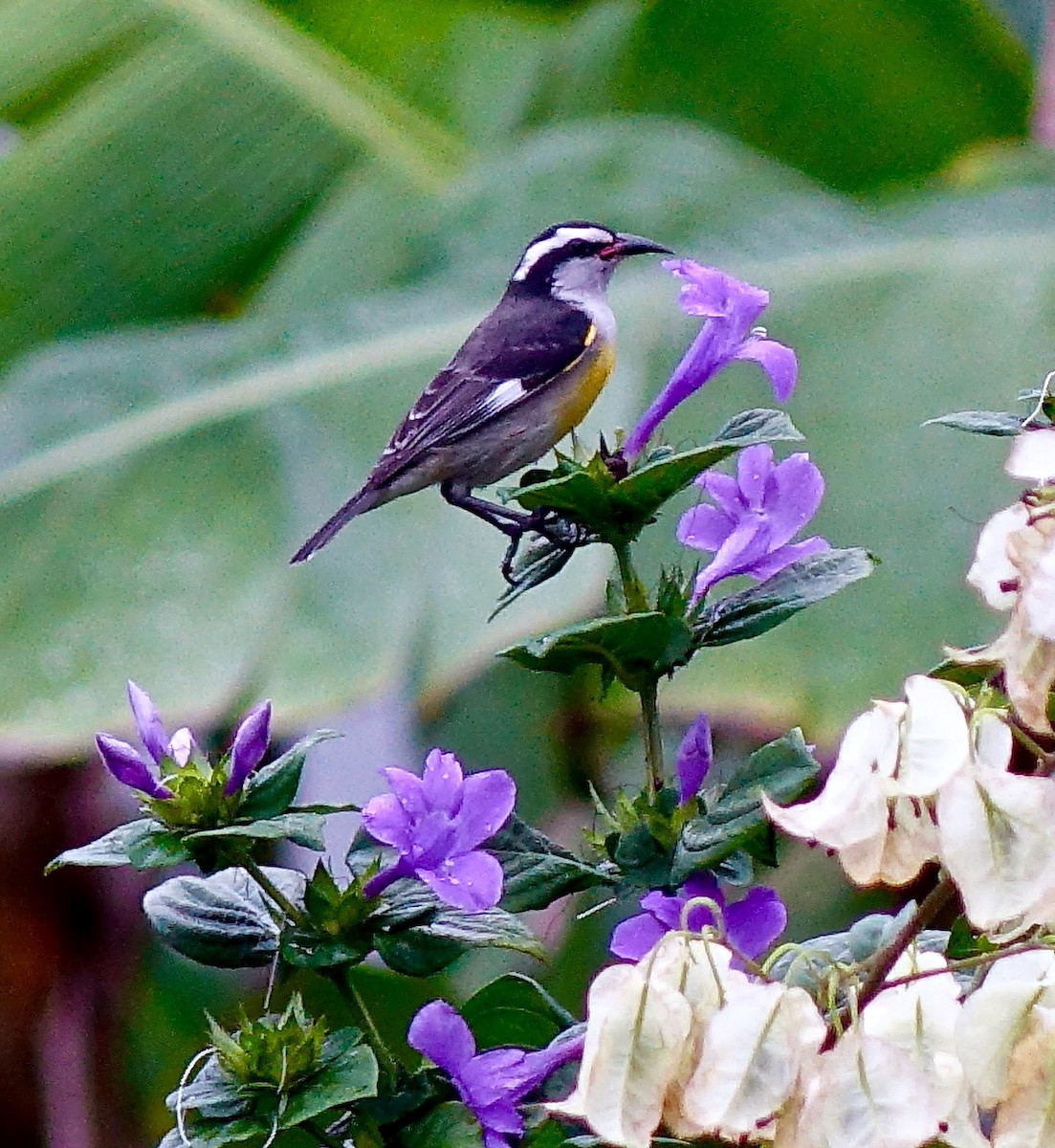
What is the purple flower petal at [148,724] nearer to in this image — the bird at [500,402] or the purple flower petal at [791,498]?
the purple flower petal at [791,498]

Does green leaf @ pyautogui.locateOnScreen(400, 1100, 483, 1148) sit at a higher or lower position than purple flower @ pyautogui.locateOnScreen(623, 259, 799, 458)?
lower

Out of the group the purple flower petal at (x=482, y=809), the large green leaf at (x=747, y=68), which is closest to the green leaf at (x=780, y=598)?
the purple flower petal at (x=482, y=809)

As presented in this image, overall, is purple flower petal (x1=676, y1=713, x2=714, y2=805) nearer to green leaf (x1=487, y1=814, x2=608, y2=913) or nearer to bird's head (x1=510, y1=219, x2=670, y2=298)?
green leaf (x1=487, y1=814, x2=608, y2=913)

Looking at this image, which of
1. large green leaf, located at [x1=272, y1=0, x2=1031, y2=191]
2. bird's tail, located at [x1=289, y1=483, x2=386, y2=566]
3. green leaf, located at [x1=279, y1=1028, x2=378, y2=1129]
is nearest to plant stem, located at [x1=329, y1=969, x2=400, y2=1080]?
green leaf, located at [x1=279, y1=1028, x2=378, y2=1129]

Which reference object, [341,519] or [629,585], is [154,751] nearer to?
[629,585]

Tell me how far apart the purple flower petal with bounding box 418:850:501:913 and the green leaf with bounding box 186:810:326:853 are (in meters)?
0.04

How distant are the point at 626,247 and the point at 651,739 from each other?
86 centimetres

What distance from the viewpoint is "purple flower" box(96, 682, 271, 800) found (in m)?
0.64

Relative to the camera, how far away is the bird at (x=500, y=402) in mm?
1405

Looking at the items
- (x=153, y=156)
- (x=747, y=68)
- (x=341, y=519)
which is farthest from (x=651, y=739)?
(x=747, y=68)

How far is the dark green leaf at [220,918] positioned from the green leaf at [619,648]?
0.14m

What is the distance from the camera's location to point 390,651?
165 cm

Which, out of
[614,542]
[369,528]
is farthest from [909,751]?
[369,528]

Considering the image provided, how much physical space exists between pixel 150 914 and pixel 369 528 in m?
1.22
